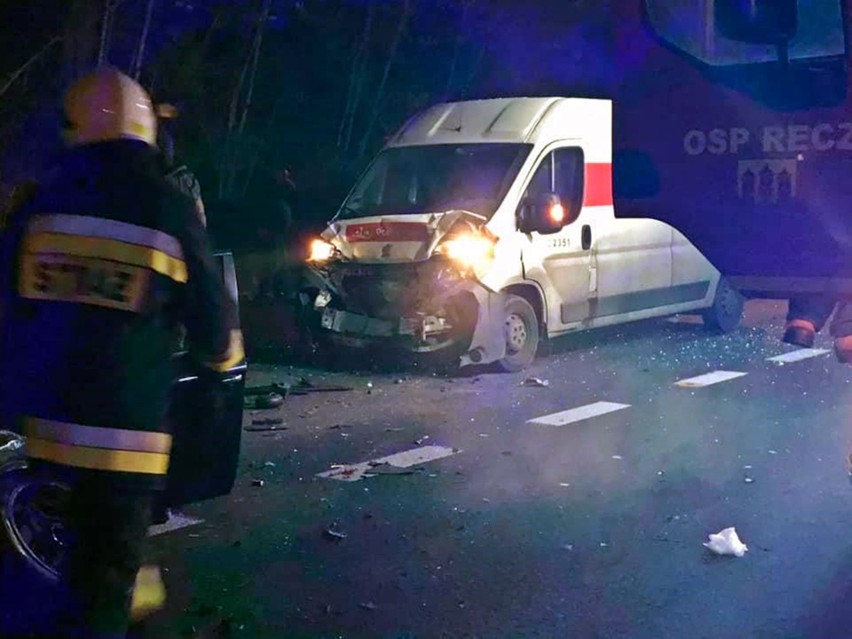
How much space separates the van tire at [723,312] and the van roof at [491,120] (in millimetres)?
2558

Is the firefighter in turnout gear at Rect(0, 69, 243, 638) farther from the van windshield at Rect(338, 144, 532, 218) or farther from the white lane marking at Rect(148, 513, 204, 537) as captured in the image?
the van windshield at Rect(338, 144, 532, 218)

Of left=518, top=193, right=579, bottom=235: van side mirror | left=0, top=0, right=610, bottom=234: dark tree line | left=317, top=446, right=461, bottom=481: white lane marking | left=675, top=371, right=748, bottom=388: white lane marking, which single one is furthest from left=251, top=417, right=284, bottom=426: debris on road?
left=0, top=0, right=610, bottom=234: dark tree line

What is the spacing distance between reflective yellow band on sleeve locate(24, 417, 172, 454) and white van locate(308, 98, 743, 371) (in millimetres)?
6360

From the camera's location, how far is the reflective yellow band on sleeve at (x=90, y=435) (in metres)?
3.54

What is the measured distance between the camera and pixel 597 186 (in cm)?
1102

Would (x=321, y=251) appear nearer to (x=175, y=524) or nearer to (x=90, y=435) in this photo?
(x=175, y=524)

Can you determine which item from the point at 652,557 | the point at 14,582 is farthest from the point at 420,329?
the point at 14,582

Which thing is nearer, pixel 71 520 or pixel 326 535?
pixel 71 520

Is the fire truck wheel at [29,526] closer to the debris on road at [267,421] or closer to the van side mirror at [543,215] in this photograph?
the debris on road at [267,421]

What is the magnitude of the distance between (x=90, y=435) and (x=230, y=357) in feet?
1.63

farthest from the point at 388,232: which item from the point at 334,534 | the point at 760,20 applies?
the point at 760,20

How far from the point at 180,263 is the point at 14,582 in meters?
1.56

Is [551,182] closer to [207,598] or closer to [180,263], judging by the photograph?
[207,598]

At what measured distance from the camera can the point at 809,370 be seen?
10539 millimetres
